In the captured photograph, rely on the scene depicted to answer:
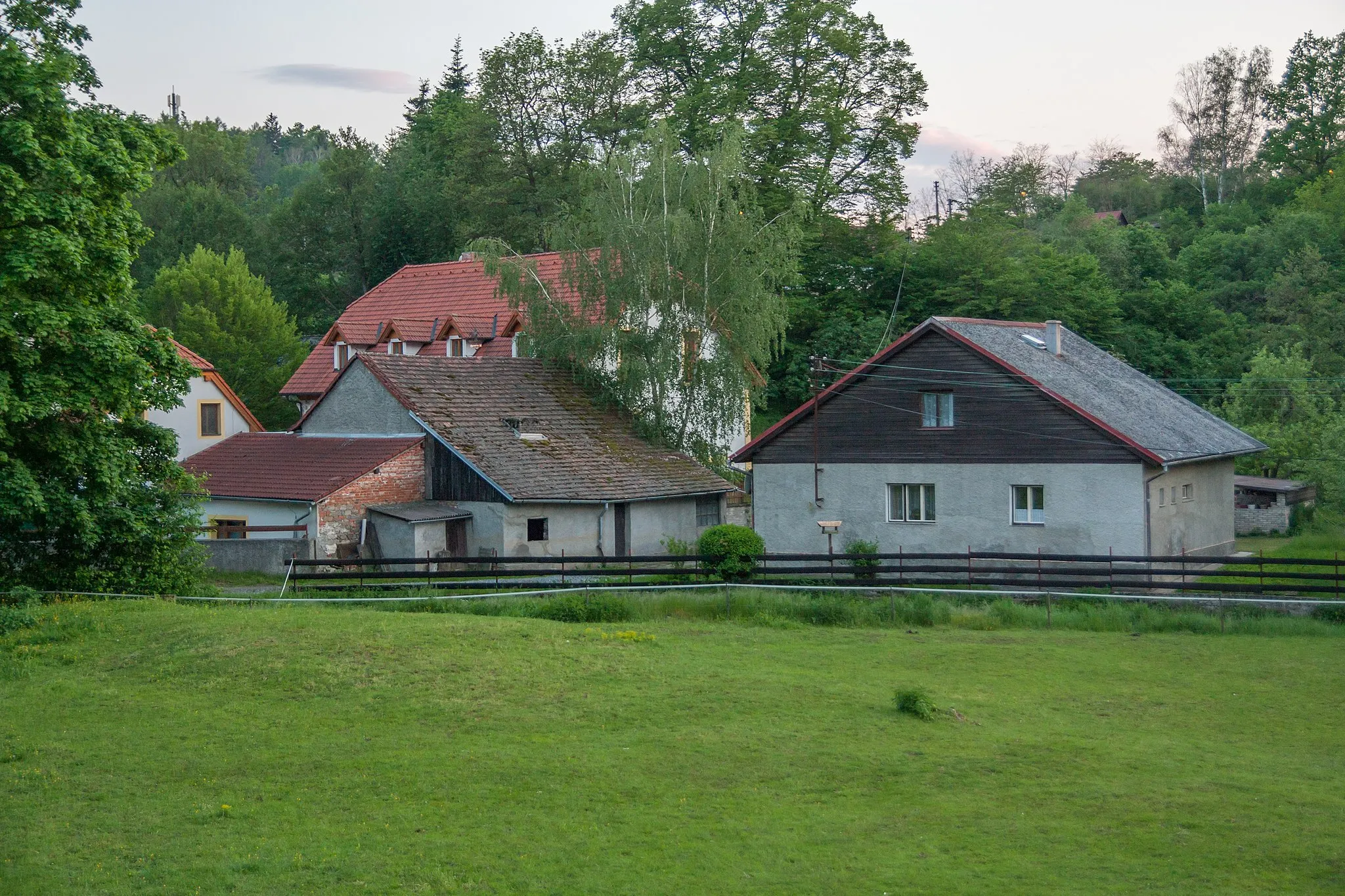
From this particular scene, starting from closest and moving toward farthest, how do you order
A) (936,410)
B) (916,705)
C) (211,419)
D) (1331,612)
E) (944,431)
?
(916,705)
(1331,612)
(944,431)
(936,410)
(211,419)

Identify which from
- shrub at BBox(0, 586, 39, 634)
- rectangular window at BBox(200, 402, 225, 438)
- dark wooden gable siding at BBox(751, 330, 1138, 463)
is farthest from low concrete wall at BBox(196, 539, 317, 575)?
rectangular window at BBox(200, 402, 225, 438)

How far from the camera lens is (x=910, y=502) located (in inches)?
1361

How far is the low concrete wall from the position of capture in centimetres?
3266

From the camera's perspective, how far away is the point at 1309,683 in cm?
1952

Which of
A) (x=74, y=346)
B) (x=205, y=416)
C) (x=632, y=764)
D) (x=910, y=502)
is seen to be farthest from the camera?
(x=205, y=416)

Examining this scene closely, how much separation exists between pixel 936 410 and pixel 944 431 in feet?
2.35

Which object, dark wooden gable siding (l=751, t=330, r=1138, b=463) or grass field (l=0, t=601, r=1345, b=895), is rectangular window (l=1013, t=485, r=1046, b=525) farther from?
grass field (l=0, t=601, r=1345, b=895)

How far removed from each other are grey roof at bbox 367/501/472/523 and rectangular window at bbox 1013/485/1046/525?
14907 millimetres

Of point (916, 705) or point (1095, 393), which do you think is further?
point (1095, 393)

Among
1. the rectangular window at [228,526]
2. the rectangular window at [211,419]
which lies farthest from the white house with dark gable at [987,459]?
the rectangular window at [211,419]

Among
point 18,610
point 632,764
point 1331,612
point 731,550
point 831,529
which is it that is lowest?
point 632,764

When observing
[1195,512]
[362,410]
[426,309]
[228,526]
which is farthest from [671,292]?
[1195,512]

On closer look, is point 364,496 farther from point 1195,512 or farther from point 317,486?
point 1195,512

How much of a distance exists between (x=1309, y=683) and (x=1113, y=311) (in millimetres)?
40926
